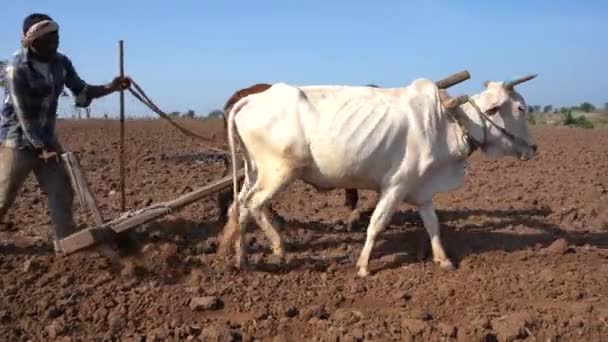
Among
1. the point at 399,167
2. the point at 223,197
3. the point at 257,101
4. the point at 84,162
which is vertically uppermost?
the point at 257,101

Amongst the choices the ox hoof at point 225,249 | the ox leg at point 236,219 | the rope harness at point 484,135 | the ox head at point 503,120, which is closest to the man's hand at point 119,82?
the ox leg at point 236,219

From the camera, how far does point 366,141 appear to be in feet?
18.6

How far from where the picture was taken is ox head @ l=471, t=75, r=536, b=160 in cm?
614

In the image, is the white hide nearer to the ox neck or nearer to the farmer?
the ox neck

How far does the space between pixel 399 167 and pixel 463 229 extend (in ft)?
6.23

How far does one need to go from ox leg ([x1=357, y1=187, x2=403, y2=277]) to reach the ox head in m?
1.04

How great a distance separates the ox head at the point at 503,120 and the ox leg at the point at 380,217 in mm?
1042

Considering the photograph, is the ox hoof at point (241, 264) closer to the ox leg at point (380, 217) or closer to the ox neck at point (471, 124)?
the ox leg at point (380, 217)

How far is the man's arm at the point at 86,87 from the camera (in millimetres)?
5957

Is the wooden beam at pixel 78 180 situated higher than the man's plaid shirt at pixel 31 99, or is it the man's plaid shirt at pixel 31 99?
the man's plaid shirt at pixel 31 99

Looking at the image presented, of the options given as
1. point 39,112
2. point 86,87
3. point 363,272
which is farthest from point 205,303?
point 86,87

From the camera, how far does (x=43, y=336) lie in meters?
4.47

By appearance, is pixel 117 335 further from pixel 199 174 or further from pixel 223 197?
pixel 199 174

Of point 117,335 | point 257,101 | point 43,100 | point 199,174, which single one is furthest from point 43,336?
point 199,174
